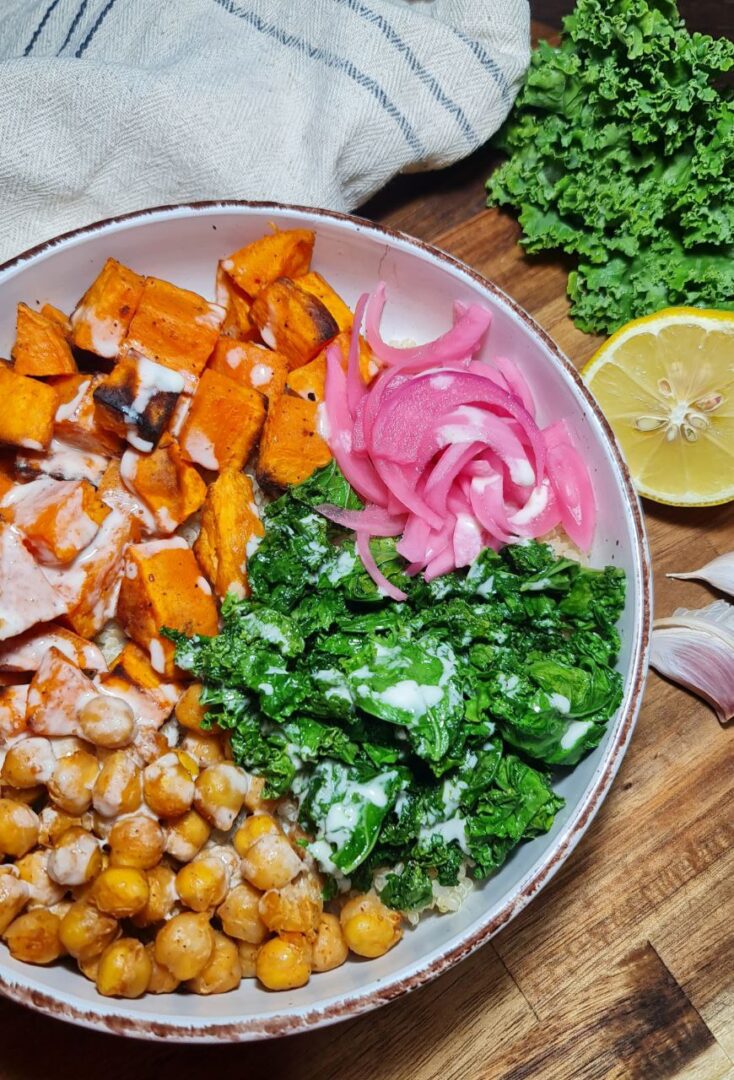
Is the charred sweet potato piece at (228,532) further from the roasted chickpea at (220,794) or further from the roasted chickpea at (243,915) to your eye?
the roasted chickpea at (243,915)

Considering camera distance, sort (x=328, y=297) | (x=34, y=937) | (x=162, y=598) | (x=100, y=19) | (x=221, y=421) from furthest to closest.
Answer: (x=100, y=19)
(x=328, y=297)
(x=221, y=421)
(x=162, y=598)
(x=34, y=937)

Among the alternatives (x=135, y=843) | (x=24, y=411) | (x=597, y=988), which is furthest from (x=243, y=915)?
(x=24, y=411)

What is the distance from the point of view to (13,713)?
9.11ft

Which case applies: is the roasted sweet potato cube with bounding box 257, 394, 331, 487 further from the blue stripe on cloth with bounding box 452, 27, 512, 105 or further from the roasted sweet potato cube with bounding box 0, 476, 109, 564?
the blue stripe on cloth with bounding box 452, 27, 512, 105

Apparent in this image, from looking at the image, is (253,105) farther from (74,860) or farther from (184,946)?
(184,946)

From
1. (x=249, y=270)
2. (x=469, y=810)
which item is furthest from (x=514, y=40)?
(x=469, y=810)

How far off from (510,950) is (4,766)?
1.71 m

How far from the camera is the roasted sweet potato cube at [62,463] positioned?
9.77 ft

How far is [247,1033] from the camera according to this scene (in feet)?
8.01

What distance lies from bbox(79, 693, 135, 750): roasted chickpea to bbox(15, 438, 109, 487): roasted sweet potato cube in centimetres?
77

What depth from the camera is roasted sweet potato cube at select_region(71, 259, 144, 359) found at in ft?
9.68

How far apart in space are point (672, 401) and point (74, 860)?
243cm

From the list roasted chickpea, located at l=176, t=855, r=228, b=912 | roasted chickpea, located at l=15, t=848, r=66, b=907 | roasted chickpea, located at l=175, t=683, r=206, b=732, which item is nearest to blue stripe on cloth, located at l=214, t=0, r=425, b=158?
roasted chickpea, located at l=175, t=683, r=206, b=732

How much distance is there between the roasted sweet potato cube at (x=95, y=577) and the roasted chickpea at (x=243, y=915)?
0.91 meters
